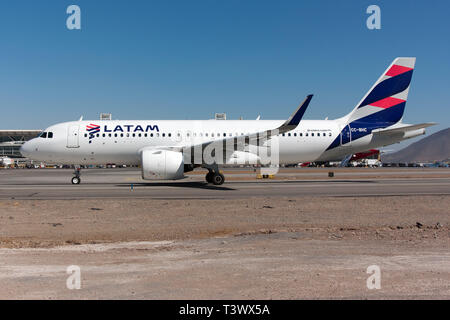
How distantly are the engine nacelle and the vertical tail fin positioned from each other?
492 inches

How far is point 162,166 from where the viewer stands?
21.8m

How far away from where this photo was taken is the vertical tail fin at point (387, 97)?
27.0 meters

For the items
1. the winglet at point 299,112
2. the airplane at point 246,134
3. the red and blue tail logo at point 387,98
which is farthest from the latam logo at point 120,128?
the red and blue tail logo at point 387,98

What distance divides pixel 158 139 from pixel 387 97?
51.8 ft

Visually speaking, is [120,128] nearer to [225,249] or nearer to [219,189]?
[219,189]

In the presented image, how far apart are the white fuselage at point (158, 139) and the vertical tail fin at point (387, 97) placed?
4.58 feet

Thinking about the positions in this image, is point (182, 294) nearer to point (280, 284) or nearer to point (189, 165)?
point (280, 284)

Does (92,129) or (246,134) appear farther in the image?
(92,129)

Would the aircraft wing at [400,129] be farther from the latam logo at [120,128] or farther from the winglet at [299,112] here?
the latam logo at [120,128]

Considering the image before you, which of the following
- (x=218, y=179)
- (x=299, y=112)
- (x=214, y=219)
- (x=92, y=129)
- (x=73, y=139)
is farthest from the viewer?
(x=92, y=129)

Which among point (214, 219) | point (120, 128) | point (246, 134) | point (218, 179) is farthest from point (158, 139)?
point (214, 219)

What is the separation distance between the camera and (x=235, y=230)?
33.0ft
